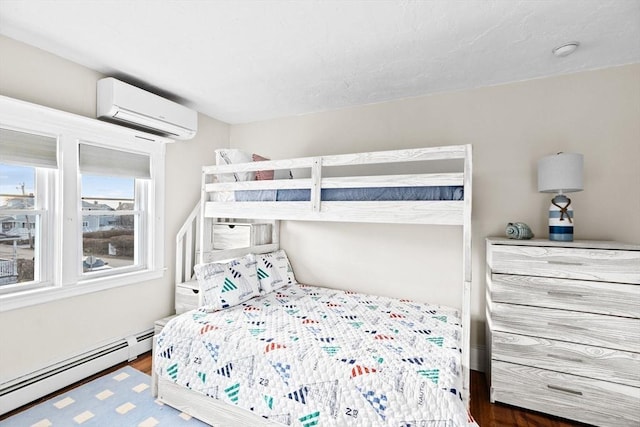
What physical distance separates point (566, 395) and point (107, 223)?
3.71 m

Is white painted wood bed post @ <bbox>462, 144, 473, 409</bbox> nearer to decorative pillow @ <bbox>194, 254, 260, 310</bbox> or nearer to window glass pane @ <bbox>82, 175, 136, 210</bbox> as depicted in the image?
decorative pillow @ <bbox>194, 254, 260, 310</bbox>

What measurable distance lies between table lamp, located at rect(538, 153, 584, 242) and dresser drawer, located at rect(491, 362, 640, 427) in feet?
3.04

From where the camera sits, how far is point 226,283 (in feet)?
7.97

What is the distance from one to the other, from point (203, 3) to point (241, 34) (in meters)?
0.30

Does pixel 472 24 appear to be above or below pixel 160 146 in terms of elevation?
above

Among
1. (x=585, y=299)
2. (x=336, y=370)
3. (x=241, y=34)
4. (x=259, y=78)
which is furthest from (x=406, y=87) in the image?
(x=336, y=370)

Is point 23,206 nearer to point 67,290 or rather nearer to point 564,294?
point 67,290

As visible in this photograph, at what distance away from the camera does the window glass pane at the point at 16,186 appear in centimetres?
204

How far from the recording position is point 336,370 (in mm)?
1603

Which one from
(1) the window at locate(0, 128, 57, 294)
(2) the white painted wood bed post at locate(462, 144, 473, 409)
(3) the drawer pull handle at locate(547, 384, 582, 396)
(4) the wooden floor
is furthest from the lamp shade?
(1) the window at locate(0, 128, 57, 294)

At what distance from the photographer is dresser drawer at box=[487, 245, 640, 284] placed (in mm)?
1850

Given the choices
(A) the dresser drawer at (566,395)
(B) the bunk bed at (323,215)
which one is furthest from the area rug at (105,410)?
(A) the dresser drawer at (566,395)

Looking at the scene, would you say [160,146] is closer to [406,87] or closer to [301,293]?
[301,293]

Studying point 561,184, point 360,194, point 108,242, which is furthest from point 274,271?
point 561,184
